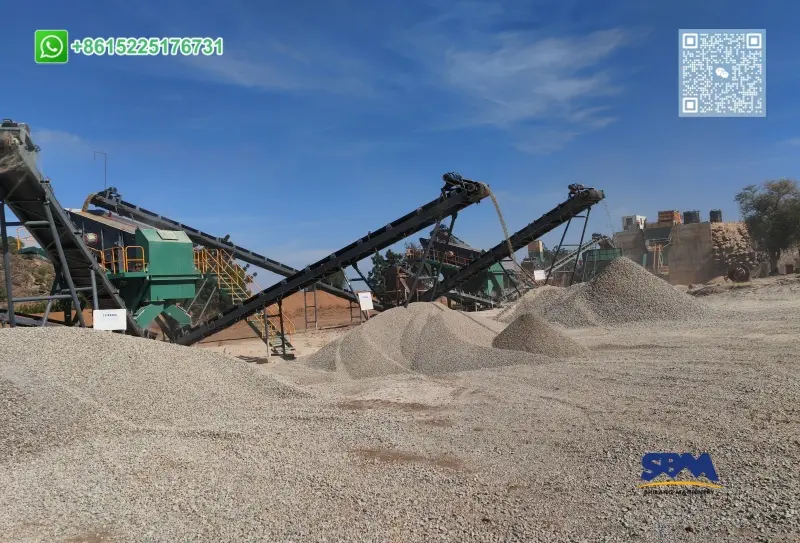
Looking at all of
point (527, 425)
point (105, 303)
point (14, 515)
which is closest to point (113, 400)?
point (14, 515)

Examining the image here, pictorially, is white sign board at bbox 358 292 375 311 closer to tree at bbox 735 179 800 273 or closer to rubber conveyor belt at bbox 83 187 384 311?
rubber conveyor belt at bbox 83 187 384 311

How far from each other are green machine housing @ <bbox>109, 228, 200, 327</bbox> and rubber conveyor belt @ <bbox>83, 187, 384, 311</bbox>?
4346 millimetres

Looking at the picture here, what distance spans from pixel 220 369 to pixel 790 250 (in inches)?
1383

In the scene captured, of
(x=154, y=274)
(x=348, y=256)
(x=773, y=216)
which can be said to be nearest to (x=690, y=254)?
(x=773, y=216)

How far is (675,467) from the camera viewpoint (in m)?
4.17

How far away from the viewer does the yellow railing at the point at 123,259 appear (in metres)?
11.4

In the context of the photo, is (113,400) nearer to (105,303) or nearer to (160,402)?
(160,402)

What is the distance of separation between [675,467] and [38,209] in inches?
415

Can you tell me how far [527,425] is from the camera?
571 cm

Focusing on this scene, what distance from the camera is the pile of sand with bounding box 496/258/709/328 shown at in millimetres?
14531

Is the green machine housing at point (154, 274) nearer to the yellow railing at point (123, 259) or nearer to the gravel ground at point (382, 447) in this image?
the yellow railing at point (123, 259)

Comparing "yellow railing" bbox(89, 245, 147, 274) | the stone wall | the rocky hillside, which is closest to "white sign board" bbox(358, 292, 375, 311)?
"yellow railing" bbox(89, 245, 147, 274)

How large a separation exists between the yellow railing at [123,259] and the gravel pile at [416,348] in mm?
4149

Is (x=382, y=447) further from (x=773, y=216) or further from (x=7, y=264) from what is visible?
(x=773, y=216)
